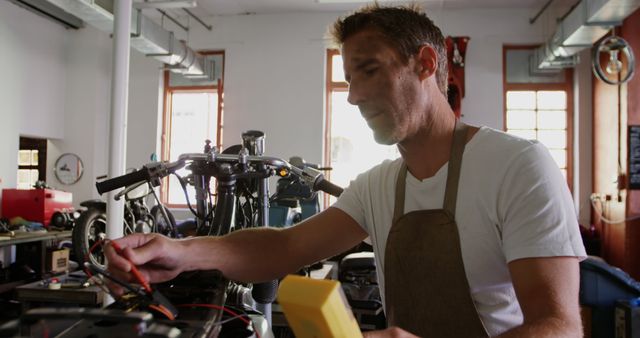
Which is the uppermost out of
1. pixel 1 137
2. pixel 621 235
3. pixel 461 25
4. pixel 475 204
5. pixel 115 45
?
pixel 461 25

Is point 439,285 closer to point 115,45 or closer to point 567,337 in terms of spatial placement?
point 567,337

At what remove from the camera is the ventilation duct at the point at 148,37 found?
13.9 ft

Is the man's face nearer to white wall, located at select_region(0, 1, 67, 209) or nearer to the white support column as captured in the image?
the white support column

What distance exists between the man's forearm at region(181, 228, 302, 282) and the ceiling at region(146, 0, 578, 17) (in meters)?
4.98

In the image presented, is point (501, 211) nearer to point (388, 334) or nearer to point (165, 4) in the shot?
point (388, 334)

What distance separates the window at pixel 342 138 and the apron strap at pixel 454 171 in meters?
5.20

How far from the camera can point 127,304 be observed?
0.74 meters

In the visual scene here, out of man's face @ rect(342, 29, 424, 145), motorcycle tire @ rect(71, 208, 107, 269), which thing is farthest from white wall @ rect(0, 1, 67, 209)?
man's face @ rect(342, 29, 424, 145)

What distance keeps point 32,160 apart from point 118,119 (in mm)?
4725

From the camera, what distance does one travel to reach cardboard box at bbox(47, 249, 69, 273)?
16.1 feet

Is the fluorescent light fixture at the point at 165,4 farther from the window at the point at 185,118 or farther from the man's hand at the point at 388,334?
the man's hand at the point at 388,334

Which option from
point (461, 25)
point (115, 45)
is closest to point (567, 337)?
point (115, 45)

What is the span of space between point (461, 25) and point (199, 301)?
5.94 metres

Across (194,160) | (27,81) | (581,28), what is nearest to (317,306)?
(194,160)
